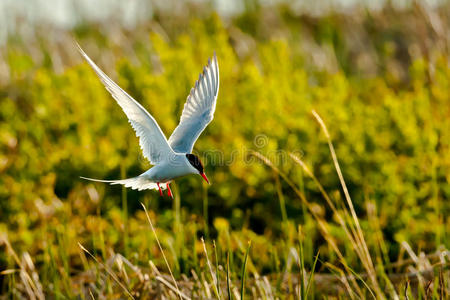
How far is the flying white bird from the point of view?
50.4 inches

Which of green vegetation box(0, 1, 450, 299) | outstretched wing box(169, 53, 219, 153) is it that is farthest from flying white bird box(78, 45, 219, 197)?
green vegetation box(0, 1, 450, 299)

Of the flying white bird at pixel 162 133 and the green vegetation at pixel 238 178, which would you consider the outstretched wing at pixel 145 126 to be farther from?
the green vegetation at pixel 238 178

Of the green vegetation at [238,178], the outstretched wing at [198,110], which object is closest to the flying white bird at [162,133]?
the outstretched wing at [198,110]

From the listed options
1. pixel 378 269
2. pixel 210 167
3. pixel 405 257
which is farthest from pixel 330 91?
pixel 378 269

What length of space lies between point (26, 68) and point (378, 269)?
16.5ft

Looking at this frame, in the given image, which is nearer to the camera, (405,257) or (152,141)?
(152,141)

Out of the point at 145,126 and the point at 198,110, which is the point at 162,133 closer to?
the point at 145,126

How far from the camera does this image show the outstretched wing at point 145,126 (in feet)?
4.18

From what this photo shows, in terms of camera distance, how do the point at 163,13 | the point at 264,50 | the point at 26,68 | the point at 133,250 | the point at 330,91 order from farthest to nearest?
the point at 163,13 → the point at 26,68 → the point at 264,50 → the point at 330,91 → the point at 133,250

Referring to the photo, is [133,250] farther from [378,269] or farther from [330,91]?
[330,91]

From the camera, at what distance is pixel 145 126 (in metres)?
1.42

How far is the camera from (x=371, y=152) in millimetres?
4277

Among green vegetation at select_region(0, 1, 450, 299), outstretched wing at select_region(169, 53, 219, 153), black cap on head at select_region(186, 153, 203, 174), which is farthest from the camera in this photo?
green vegetation at select_region(0, 1, 450, 299)

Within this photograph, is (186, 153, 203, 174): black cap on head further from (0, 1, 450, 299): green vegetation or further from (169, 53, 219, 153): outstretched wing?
(0, 1, 450, 299): green vegetation
